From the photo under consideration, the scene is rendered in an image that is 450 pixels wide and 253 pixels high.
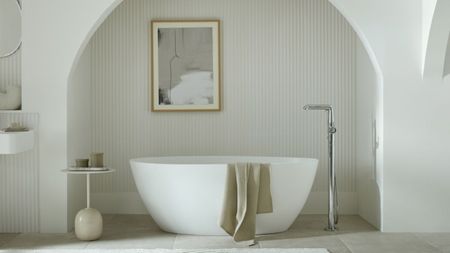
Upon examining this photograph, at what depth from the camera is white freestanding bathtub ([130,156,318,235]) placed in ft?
17.8

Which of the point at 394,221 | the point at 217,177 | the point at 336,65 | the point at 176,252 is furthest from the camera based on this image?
the point at 336,65

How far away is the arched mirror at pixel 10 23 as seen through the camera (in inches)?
227

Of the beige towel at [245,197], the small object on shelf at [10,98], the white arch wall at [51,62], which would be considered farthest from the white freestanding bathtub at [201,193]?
the small object on shelf at [10,98]

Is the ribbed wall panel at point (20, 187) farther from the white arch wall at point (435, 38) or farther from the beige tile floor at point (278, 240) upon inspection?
the white arch wall at point (435, 38)

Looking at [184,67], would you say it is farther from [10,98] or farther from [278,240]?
[278,240]

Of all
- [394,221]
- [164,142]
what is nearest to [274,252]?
[394,221]

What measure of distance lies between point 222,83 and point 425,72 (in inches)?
82.8

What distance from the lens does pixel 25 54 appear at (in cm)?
571

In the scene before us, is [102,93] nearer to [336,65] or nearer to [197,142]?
[197,142]

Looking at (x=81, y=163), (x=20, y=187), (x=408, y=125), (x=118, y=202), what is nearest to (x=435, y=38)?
(x=408, y=125)

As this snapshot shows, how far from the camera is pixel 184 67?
691 centimetres

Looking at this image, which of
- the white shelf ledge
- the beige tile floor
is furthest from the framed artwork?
the white shelf ledge

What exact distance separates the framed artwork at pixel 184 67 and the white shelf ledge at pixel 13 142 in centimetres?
177

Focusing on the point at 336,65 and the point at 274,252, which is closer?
the point at 274,252
